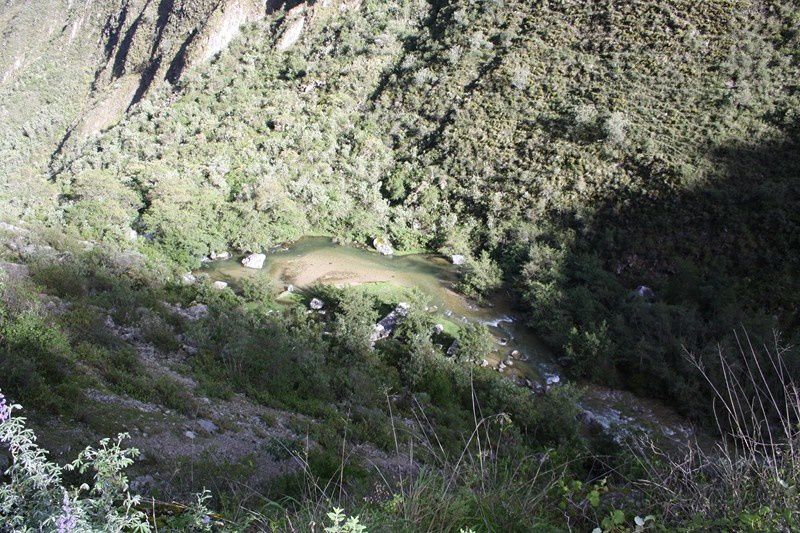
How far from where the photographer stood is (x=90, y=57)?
2601 inches

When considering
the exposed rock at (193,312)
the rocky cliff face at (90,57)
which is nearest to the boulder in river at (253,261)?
the exposed rock at (193,312)

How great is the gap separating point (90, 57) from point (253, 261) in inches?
2551

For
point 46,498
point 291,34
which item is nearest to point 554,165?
point 46,498

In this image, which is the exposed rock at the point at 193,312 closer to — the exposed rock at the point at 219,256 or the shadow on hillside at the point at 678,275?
the exposed rock at the point at 219,256

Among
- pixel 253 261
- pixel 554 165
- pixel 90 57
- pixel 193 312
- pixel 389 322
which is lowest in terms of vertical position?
pixel 389 322

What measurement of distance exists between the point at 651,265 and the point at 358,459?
1788cm

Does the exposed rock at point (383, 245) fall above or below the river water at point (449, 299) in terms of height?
above

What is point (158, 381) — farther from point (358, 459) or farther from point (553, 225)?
point (553, 225)

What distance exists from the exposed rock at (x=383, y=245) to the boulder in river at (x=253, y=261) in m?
6.18

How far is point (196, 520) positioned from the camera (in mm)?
2104

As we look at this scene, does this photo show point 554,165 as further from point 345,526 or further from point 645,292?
point 345,526

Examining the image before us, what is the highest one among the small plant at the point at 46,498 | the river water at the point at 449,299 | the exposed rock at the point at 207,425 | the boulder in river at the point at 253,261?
the small plant at the point at 46,498

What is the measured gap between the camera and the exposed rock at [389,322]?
17.2 meters

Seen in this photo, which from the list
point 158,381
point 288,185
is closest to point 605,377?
point 158,381
